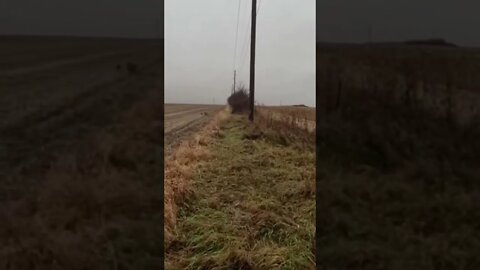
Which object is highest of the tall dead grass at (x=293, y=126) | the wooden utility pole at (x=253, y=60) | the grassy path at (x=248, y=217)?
the wooden utility pole at (x=253, y=60)

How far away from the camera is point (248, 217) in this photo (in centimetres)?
521

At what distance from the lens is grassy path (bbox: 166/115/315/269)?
14.3ft

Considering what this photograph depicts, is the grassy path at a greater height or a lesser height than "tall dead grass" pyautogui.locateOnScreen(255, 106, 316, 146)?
lesser

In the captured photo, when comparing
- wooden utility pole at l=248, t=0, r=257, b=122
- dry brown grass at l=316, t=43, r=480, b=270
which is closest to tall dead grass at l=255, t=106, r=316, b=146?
dry brown grass at l=316, t=43, r=480, b=270

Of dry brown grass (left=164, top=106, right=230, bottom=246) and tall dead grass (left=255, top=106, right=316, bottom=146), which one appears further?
tall dead grass (left=255, top=106, right=316, bottom=146)

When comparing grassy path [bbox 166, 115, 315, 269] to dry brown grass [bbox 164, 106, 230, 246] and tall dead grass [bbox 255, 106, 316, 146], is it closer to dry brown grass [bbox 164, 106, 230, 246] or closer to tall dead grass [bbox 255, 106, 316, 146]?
dry brown grass [bbox 164, 106, 230, 246]

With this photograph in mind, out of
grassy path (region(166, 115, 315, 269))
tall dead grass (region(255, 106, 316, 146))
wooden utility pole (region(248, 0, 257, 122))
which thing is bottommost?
grassy path (region(166, 115, 315, 269))

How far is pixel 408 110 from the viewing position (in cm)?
811

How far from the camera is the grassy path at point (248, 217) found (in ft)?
14.3

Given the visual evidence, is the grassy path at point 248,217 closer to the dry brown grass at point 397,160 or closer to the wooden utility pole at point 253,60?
the dry brown grass at point 397,160

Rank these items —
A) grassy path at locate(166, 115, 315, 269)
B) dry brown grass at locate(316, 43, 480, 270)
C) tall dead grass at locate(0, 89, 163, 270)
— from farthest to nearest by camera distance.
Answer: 1. dry brown grass at locate(316, 43, 480, 270)
2. grassy path at locate(166, 115, 315, 269)
3. tall dead grass at locate(0, 89, 163, 270)

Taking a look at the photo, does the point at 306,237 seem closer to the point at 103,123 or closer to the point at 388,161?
the point at 388,161

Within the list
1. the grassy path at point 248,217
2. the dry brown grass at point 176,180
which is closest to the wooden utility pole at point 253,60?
the dry brown grass at point 176,180

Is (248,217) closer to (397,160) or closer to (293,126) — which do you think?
(397,160)
